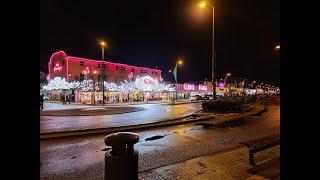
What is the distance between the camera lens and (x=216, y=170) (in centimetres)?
649

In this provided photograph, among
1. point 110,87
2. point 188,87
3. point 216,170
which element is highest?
point 188,87

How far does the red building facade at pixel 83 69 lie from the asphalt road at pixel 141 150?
126 feet

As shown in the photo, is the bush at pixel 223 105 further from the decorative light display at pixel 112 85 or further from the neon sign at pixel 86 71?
the neon sign at pixel 86 71

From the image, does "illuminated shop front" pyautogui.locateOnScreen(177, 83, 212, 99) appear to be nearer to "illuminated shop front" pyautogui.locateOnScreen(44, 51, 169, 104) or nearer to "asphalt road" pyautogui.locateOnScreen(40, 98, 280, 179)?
"illuminated shop front" pyautogui.locateOnScreen(44, 51, 169, 104)

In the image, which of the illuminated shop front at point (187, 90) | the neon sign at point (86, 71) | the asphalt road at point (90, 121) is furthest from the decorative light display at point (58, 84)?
the asphalt road at point (90, 121)

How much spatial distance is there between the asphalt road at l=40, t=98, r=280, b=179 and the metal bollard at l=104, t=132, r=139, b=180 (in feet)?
7.69

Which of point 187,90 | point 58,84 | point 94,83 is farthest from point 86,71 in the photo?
point 187,90

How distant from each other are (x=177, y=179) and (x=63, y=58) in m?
53.8

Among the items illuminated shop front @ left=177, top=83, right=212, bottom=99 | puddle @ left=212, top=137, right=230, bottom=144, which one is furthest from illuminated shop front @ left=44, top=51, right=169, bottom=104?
puddle @ left=212, top=137, right=230, bottom=144

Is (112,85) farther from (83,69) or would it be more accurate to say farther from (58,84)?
(58,84)

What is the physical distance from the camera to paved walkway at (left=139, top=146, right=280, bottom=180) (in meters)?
6.00

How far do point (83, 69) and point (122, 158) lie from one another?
5309 centimetres
